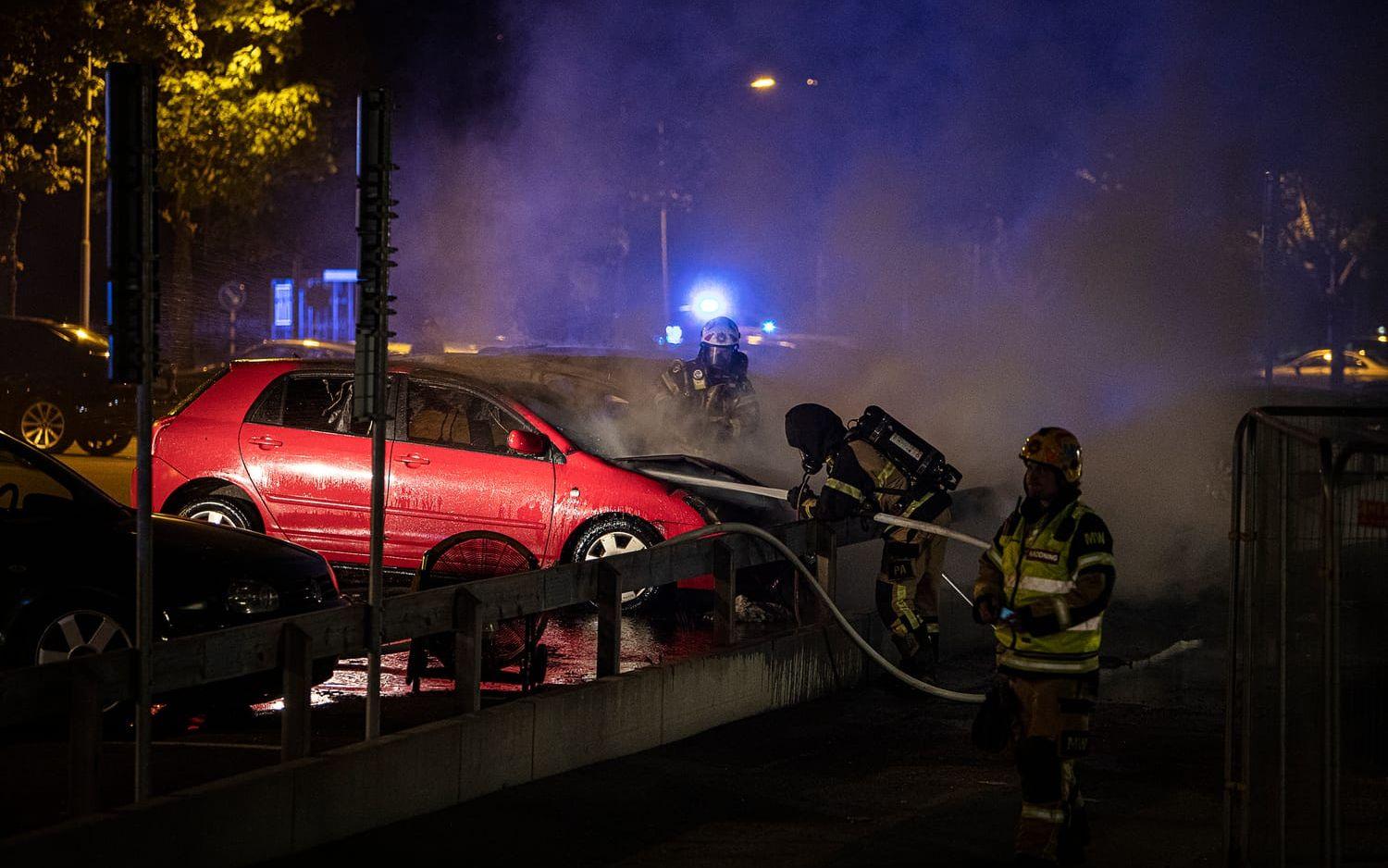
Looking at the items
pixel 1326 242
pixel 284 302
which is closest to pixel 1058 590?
pixel 284 302

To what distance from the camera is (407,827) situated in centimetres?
568

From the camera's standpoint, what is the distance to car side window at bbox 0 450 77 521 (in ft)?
24.3

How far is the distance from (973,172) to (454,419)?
41.3ft

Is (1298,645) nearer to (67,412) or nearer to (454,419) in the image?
(454,419)

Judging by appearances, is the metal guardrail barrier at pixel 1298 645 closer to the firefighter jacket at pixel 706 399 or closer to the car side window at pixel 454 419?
the car side window at pixel 454 419

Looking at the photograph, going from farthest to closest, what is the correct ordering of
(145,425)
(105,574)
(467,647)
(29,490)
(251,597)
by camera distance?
(29,490), (251,597), (105,574), (467,647), (145,425)

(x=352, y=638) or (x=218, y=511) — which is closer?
(x=352, y=638)

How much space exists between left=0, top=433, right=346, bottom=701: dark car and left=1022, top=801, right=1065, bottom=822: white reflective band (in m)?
3.19

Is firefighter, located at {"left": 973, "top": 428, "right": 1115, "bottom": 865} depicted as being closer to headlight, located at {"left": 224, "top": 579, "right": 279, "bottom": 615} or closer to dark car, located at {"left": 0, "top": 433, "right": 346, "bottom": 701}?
dark car, located at {"left": 0, "top": 433, "right": 346, "bottom": 701}

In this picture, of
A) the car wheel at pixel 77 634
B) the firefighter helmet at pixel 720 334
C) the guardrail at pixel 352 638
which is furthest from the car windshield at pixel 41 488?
the firefighter helmet at pixel 720 334

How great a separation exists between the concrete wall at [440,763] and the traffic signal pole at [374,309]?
0.90 feet

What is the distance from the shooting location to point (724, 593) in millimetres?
7832

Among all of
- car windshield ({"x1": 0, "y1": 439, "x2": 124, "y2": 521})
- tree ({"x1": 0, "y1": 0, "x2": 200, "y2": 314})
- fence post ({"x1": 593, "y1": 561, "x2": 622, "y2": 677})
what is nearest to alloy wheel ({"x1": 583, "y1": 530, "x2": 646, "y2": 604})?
fence post ({"x1": 593, "y1": 561, "x2": 622, "y2": 677})

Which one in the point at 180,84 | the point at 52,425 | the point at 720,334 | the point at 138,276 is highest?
the point at 180,84
